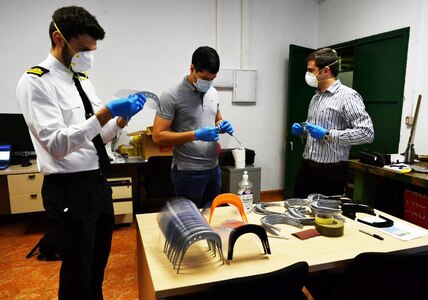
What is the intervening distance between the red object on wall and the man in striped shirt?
2.61ft

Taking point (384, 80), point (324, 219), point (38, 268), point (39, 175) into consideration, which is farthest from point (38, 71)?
point (384, 80)

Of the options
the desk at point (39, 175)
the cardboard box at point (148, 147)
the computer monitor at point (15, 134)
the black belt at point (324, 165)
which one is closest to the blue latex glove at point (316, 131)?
the black belt at point (324, 165)

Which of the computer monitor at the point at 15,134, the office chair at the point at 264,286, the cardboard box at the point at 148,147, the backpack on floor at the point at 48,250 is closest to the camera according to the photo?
the office chair at the point at 264,286

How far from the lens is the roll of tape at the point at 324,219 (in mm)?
1354

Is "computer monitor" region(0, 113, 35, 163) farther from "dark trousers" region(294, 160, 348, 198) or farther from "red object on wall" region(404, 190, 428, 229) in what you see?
"red object on wall" region(404, 190, 428, 229)

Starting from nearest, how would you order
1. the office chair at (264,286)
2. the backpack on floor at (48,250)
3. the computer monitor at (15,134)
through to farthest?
1. the office chair at (264,286)
2. the backpack on floor at (48,250)
3. the computer monitor at (15,134)

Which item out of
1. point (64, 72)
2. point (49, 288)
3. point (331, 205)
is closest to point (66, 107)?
point (64, 72)

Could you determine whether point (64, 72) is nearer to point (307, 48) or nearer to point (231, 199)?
point (231, 199)

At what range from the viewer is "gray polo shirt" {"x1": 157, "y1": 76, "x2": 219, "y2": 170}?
1.93 meters

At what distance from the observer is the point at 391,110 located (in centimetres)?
341

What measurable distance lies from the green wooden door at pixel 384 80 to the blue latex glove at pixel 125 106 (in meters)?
2.94

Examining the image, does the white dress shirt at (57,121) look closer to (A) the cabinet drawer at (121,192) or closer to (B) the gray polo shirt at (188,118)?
(B) the gray polo shirt at (188,118)

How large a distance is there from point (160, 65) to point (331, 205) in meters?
3.01

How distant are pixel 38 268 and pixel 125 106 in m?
2.00
